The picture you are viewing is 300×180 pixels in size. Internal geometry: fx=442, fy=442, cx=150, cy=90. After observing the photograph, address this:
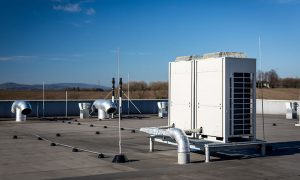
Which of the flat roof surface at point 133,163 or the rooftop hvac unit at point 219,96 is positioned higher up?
the rooftop hvac unit at point 219,96

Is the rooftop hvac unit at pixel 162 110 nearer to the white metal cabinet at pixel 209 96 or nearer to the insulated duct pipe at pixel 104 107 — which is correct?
the insulated duct pipe at pixel 104 107

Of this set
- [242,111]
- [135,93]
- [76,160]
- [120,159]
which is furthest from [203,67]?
[135,93]

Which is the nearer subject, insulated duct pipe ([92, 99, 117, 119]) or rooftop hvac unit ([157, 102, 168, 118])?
insulated duct pipe ([92, 99, 117, 119])

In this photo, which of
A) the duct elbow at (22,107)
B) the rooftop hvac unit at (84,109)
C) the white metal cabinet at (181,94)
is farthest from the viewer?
the rooftop hvac unit at (84,109)

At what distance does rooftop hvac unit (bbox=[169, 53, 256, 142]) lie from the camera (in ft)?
40.2

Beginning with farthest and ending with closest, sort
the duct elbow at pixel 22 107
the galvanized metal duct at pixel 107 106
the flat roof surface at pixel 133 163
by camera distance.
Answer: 1. the galvanized metal duct at pixel 107 106
2. the duct elbow at pixel 22 107
3. the flat roof surface at pixel 133 163

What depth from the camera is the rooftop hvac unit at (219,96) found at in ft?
40.2

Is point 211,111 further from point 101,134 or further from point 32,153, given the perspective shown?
point 101,134

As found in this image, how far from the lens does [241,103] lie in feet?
41.3

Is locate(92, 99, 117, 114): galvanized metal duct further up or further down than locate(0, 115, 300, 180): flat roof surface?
further up

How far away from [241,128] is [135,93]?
54645mm

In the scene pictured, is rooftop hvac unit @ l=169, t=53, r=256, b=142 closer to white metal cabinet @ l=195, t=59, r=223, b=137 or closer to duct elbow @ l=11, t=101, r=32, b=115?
white metal cabinet @ l=195, t=59, r=223, b=137

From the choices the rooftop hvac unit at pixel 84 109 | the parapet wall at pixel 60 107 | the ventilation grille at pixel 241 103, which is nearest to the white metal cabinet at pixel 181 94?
the ventilation grille at pixel 241 103

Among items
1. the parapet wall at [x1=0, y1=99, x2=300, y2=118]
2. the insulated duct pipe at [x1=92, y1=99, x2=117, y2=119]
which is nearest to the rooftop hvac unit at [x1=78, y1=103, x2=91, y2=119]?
the insulated duct pipe at [x1=92, y1=99, x2=117, y2=119]
